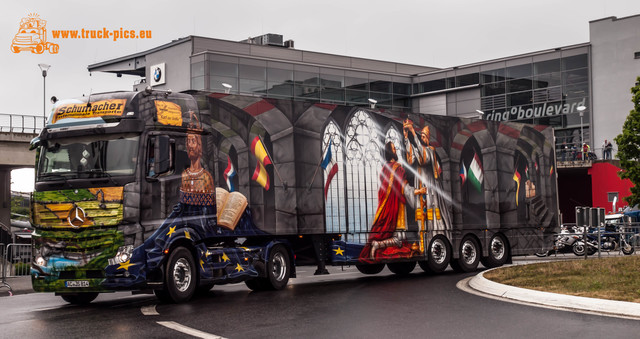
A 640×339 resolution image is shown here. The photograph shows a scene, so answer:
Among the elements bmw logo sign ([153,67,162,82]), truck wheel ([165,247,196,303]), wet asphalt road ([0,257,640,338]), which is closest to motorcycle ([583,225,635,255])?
wet asphalt road ([0,257,640,338])

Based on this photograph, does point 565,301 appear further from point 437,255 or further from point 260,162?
point 437,255

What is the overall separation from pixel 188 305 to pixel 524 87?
50.1 m

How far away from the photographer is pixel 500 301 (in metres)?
13.2

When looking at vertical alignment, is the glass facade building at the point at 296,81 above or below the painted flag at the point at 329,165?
above

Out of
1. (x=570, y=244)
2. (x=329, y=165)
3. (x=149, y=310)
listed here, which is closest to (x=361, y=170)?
(x=329, y=165)

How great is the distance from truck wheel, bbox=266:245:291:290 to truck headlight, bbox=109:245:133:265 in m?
3.70

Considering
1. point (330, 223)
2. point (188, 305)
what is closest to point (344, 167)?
point (330, 223)

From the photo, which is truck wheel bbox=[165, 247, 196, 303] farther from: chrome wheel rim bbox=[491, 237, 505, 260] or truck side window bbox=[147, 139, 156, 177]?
chrome wheel rim bbox=[491, 237, 505, 260]

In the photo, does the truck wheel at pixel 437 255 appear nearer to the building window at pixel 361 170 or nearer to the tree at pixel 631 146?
the building window at pixel 361 170

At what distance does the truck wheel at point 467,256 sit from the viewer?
69.1 ft

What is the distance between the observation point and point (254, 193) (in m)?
15.8

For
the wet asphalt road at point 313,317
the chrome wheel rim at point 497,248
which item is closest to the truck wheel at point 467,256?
the chrome wheel rim at point 497,248

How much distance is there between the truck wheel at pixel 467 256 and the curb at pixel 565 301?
18.6 ft

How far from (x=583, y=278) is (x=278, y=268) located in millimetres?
5993
